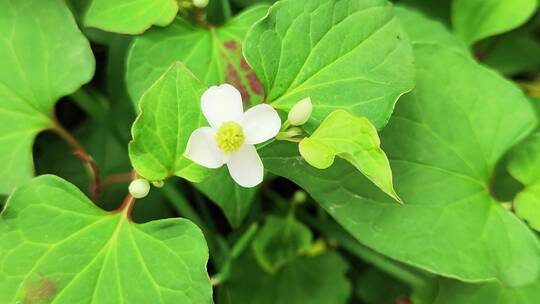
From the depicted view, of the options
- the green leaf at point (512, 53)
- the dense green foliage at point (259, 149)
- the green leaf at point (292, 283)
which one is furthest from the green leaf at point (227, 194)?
the green leaf at point (512, 53)

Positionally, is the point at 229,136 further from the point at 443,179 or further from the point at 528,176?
the point at 528,176

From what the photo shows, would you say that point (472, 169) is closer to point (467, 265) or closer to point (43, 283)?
point (467, 265)

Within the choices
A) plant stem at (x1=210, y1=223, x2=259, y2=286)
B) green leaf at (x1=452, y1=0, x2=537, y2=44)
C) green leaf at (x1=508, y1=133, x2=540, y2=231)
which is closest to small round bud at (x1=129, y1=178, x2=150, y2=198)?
plant stem at (x1=210, y1=223, x2=259, y2=286)

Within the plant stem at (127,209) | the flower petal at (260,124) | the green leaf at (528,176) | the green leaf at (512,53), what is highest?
the flower petal at (260,124)

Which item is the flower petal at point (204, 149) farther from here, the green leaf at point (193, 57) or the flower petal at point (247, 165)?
the green leaf at point (193, 57)

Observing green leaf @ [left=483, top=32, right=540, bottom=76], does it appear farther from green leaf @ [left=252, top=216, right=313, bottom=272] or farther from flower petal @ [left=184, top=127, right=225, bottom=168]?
flower petal @ [left=184, top=127, right=225, bottom=168]
